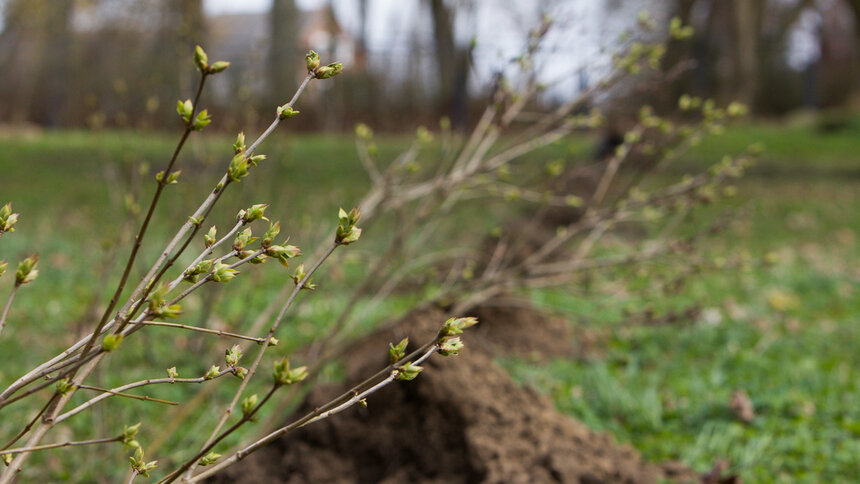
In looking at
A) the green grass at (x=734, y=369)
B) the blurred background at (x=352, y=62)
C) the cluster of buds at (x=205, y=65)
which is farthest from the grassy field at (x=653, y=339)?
the blurred background at (x=352, y=62)

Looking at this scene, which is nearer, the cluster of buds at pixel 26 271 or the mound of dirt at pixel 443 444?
the cluster of buds at pixel 26 271

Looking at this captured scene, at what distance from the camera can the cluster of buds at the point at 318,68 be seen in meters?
1.17

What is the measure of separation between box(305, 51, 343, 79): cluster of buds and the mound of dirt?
1.57 m

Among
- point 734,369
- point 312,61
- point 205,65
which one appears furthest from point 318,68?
point 734,369

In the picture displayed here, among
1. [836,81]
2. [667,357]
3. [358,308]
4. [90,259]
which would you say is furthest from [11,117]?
[836,81]

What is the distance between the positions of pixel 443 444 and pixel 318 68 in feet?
5.68

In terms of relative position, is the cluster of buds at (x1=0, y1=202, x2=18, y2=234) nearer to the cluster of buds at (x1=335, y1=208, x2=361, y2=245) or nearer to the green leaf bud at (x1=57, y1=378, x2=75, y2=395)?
the green leaf bud at (x1=57, y1=378, x2=75, y2=395)

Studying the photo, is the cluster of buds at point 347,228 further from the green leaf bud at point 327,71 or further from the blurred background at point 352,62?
the blurred background at point 352,62

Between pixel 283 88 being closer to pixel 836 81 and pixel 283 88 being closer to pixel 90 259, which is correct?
pixel 90 259

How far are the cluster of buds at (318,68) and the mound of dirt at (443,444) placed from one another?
61.9 inches

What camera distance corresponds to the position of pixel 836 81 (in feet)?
90.5

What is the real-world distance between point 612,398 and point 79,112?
68.1 feet

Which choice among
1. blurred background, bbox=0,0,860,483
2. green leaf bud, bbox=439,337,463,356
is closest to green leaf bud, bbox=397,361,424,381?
green leaf bud, bbox=439,337,463,356

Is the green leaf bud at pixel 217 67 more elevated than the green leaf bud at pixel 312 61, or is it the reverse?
the green leaf bud at pixel 312 61
